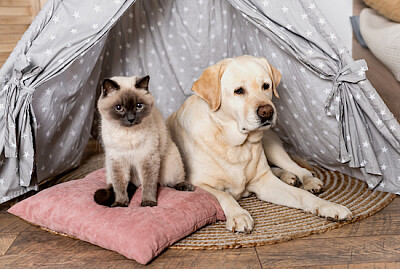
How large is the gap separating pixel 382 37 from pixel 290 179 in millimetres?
1387

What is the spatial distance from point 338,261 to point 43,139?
6.41ft

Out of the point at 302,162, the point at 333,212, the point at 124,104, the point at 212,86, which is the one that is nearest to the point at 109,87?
the point at 124,104

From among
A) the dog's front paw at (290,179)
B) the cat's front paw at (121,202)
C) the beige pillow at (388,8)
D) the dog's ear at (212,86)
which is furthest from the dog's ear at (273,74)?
the beige pillow at (388,8)

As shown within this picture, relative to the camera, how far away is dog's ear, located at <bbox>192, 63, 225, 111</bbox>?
2.41m

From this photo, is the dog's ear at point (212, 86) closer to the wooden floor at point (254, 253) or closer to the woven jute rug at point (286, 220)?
the woven jute rug at point (286, 220)

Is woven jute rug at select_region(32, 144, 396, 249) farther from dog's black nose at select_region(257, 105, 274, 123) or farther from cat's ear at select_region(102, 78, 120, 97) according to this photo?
cat's ear at select_region(102, 78, 120, 97)

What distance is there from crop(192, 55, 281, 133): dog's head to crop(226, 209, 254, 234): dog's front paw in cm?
48

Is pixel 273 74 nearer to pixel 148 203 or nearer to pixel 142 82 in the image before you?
pixel 142 82

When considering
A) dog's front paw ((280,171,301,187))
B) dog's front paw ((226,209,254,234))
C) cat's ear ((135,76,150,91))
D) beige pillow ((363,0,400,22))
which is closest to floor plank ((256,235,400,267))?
dog's front paw ((226,209,254,234))

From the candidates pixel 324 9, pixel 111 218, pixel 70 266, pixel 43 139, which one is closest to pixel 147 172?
pixel 111 218

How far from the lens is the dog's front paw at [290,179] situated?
2823 millimetres

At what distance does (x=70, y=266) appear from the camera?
1937 mm

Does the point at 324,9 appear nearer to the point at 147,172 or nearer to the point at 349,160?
the point at 349,160

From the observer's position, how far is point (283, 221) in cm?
232
